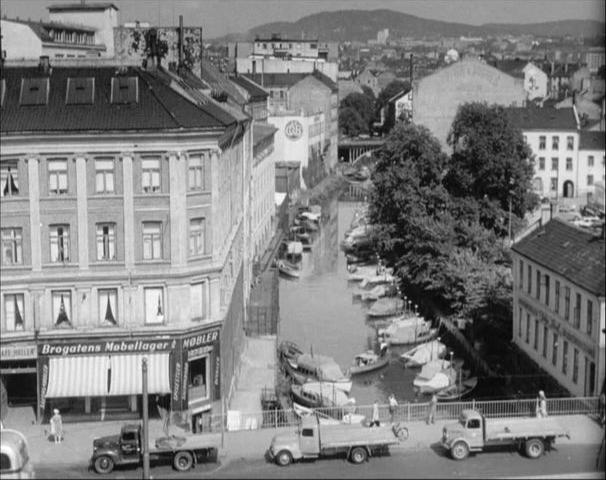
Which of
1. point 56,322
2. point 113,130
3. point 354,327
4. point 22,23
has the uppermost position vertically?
point 22,23

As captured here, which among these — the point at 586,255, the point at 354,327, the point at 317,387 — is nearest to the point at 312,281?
the point at 354,327

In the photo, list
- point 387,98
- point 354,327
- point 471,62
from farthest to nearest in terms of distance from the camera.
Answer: point 387,98
point 471,62
point 354,327

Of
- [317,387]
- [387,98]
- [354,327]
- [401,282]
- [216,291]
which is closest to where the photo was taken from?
[216,291]

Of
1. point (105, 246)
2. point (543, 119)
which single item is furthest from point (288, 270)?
point (105, 246)

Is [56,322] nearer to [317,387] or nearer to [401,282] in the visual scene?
[317,387]

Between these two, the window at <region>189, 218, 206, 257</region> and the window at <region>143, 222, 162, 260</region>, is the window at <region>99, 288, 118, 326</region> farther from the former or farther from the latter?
the window at <region>189, 218, 206, 257</region>

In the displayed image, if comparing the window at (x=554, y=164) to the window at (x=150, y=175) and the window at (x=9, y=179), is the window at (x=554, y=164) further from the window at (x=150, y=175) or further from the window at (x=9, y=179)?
the window at (x=9, y=179)

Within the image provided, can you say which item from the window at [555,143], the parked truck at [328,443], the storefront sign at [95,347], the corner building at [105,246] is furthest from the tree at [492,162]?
the parked truck at [328,443]

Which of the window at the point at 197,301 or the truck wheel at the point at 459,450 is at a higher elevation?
the window at the point at 197,301
